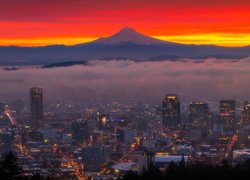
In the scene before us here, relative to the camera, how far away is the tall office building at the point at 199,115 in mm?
44984

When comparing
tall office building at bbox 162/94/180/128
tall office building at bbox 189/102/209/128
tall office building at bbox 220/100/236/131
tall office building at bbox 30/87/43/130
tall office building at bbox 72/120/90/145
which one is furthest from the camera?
tall office building at bbox 30/87/43/130

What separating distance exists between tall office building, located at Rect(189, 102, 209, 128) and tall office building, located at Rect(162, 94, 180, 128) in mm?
1056

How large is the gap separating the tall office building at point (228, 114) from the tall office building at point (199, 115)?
1192mm

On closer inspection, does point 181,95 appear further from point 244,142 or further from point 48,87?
point 244,142

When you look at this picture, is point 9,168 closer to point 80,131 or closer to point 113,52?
point 80,131

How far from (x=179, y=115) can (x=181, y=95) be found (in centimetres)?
1112

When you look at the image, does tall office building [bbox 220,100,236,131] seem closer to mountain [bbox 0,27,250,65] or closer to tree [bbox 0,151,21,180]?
mountain [bbox 0,27,250,65]

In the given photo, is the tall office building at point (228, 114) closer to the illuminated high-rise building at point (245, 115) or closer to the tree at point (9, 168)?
the illuminated high-rise building at point (245, 115)

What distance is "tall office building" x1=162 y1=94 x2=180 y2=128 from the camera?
46.0 meters

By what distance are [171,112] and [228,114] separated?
4433 mm

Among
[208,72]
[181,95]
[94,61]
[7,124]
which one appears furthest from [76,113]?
[94,61]

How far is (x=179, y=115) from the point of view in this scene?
46.9 m

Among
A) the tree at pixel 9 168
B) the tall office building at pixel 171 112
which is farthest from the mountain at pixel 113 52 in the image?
the tree at pixel 9 168

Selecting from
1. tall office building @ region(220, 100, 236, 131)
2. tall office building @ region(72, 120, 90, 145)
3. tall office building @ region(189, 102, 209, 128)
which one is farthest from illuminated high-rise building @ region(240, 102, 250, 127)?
tall office building @ region(72, 120, 90, 145)
